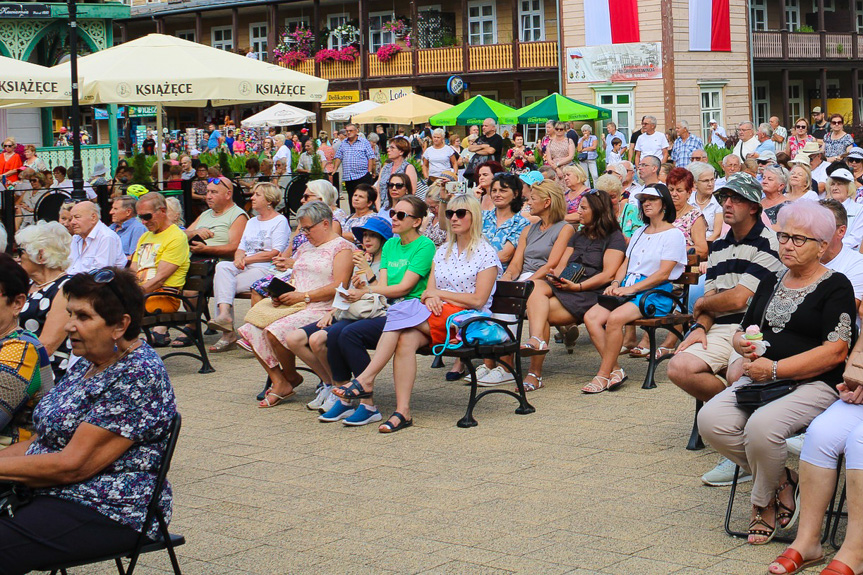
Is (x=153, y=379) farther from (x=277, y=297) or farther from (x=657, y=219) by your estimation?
(x=657, y=219)

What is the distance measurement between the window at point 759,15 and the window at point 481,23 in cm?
1000

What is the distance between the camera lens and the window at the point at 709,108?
38.8 meters

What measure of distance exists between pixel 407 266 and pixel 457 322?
686mm

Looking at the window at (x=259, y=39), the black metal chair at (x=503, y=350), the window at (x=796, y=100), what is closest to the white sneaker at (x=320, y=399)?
the black metal chair at (x=503, y=350)

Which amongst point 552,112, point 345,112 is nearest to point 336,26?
point 345,112

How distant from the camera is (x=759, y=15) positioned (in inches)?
1786

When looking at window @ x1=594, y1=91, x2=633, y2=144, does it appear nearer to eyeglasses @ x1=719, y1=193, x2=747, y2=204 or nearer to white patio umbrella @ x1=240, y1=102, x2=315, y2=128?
white patio umbrella @ x1=240, y1=102, x2=315, y2=128

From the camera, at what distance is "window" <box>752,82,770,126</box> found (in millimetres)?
45969

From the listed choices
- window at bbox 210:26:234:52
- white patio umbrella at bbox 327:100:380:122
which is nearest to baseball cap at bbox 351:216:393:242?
white patio umbrella at bbox 327:100:380:122

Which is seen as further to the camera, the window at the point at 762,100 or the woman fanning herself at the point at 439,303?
the window at the point at 762,100

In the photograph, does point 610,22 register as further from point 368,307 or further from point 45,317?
point 45,317

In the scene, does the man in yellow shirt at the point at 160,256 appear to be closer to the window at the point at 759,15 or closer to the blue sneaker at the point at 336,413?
the blue sneaker at the point at 336,413

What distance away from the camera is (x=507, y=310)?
8.24 meters

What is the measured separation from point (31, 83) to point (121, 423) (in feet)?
39.9
